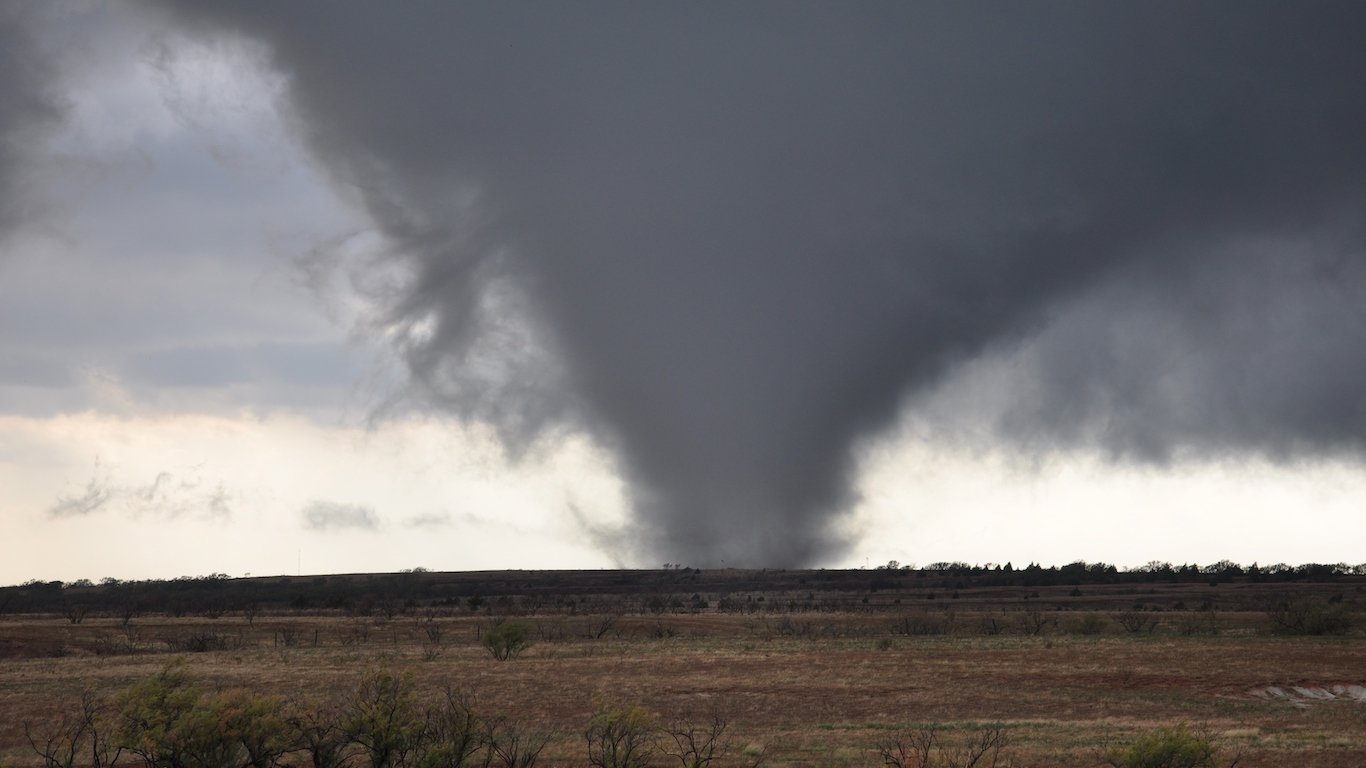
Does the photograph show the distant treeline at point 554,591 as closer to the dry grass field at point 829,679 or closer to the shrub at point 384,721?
the dry grass field at point 829,679

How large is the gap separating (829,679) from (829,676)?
0.89 metres

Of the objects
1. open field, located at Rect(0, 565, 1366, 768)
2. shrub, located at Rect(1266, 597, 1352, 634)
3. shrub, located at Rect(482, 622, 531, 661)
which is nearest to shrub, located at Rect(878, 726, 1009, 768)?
open field, located at Rect(0, 565, 1366, 768)

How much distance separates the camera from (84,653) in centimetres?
5928

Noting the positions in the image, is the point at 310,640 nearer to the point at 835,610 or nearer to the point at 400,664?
the point at 400,664

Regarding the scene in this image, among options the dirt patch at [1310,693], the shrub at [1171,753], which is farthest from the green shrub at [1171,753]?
the dirt patch at [1310,693]

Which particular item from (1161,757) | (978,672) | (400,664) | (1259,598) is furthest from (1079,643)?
(1259,598)

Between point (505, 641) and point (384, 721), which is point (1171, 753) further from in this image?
point (505, 641)

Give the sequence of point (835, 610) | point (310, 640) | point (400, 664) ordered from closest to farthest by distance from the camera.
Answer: point (400, 664), point (310, 640), point (835, 610)

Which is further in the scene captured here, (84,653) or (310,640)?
(310,640)

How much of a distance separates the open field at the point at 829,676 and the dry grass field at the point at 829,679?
0.49 ft

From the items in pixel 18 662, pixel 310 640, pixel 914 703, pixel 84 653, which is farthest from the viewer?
pixel 310 640

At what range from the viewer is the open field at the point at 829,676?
30719 millimetres

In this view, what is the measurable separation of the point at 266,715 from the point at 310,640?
4903 centimetres

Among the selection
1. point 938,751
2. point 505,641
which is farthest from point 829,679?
point 938,751
